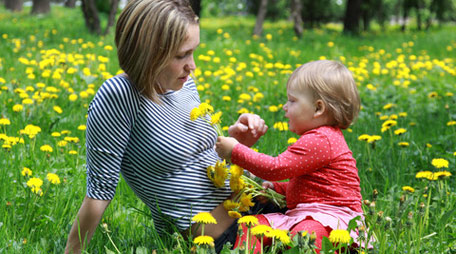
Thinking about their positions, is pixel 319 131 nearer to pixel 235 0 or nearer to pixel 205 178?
pixel 205 178

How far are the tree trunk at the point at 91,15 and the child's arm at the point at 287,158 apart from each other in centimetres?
754

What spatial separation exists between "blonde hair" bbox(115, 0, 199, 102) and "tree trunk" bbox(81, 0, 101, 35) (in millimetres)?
7457

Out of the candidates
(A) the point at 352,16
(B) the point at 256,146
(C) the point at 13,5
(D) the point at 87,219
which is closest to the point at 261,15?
(A) the point at 352,16

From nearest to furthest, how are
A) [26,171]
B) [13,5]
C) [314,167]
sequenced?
[314,167], [26,171], [13,5]

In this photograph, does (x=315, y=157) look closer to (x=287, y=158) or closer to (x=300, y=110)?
(x=287, y=158)

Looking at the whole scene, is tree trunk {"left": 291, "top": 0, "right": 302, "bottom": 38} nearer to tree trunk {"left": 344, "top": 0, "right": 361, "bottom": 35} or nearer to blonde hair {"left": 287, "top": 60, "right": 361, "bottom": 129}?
tree trunk {"left": 344, "top": 0, "right": 361, "bottom": 35}

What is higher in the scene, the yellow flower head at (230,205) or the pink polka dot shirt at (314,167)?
the pink polka dot shirt at (314,167)

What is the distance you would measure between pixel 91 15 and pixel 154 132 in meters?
7.89

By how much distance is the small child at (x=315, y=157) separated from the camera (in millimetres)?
1839

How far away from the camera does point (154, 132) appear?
5.87 feet

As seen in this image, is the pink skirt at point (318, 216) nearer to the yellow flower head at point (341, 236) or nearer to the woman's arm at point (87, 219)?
the yellow flower head at point (341, 236)

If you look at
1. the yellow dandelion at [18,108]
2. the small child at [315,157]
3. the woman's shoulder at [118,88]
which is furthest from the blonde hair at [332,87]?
the yellow dandelion at [18,108]

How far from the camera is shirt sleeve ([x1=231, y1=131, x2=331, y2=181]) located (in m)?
1.84

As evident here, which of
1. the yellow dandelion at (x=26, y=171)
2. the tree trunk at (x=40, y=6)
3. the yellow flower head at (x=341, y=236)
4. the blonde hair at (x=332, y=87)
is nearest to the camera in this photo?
the yellow flower head at (x=341, y=236)
